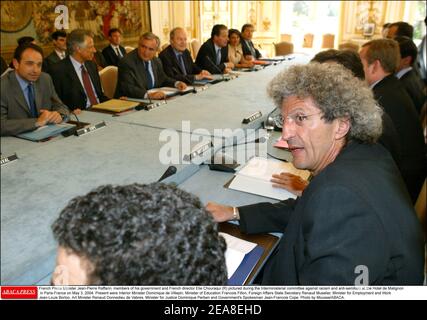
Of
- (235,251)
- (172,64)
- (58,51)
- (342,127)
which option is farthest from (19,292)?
(58,51)

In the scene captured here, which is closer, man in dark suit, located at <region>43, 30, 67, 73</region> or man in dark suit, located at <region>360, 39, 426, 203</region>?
man in dark suit, located at <region>360, 39, 426, 203</region>

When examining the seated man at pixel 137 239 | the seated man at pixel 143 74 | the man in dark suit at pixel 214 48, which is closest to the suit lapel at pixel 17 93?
the seated man at pixel 143 74

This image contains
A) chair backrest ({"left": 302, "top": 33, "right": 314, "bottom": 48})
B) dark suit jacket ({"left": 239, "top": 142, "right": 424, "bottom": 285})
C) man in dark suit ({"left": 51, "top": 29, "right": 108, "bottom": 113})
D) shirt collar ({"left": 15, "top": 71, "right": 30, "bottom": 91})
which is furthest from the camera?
chair backrest ({"left": 302, "top": 33, "right": 314, "bottom": 48})

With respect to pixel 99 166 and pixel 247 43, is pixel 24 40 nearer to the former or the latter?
pixel 247 43

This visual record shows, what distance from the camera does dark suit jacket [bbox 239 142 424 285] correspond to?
87 centimetres

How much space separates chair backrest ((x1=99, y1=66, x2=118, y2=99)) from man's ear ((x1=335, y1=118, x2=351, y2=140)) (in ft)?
10.5

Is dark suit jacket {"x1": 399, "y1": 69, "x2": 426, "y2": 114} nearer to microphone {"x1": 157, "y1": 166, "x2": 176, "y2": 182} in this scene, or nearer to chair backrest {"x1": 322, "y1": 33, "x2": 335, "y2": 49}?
microphone {"x1": 157, "y1": 166, "x2": 176, "y2": 182}

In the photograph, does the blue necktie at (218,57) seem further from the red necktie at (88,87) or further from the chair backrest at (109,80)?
the red necktie at (88,87)

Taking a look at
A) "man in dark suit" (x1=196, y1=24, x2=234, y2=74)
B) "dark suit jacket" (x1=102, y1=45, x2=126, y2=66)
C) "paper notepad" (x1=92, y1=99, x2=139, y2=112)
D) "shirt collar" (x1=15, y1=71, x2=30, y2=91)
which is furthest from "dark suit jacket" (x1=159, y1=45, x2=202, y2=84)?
"shirt collar" (x1=15, y1=71, x2=30, y2=91)

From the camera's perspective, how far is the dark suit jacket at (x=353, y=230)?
0.87 meters
